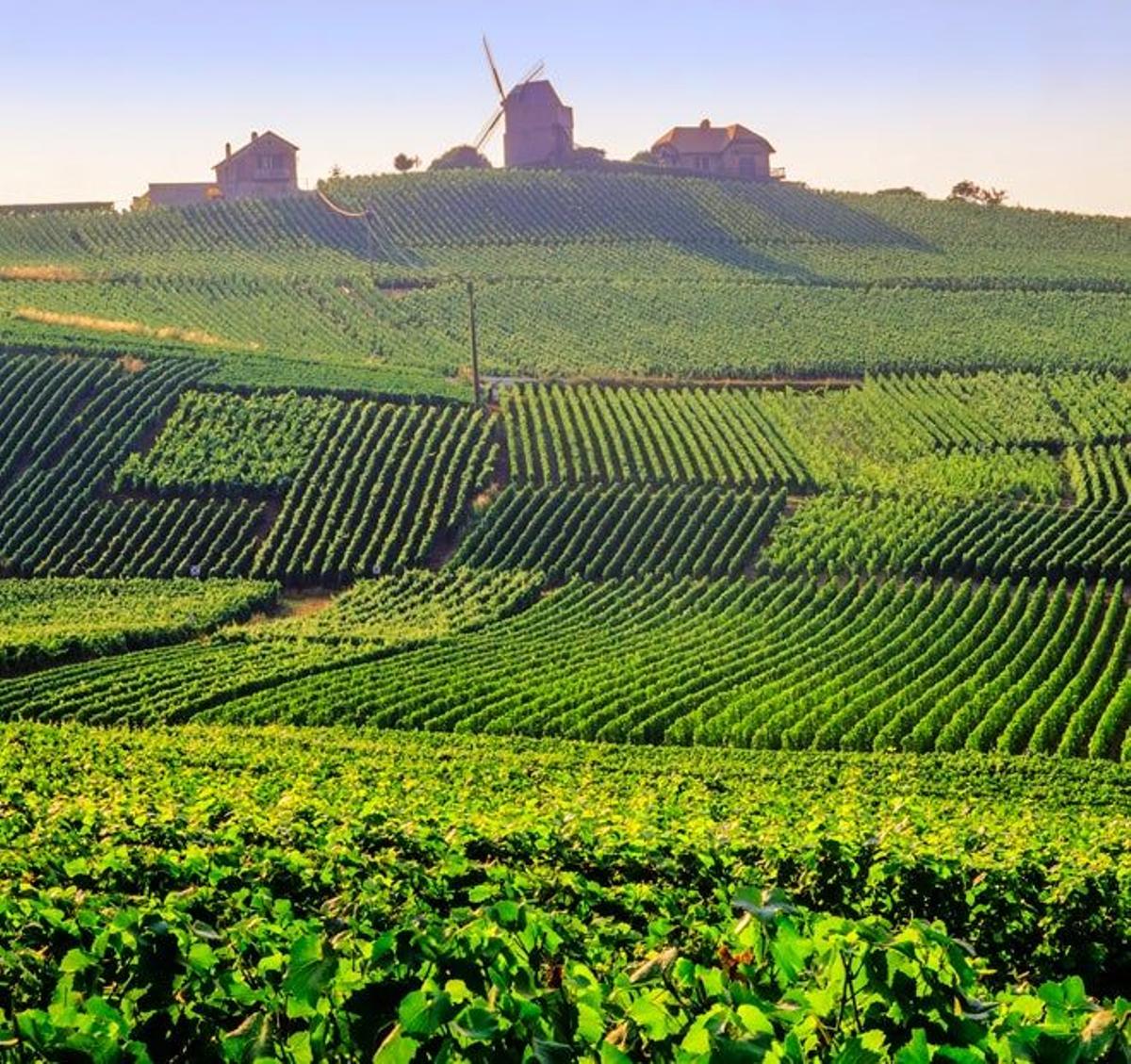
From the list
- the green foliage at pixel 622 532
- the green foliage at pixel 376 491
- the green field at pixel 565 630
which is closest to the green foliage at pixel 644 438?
the green field at pixel 565 630

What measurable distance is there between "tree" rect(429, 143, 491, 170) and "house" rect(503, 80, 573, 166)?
7.77 ft

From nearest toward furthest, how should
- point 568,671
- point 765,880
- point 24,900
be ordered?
point 24,900 → point 765,880 → point 568,671

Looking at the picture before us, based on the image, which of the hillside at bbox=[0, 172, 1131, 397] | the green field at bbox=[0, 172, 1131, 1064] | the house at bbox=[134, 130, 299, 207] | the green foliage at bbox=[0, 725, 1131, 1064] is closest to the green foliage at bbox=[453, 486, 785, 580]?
the green field at bbox=[0, 172, 1131, 1064]

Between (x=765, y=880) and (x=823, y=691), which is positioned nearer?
(x=765, y=880)

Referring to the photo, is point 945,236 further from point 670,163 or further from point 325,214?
point 325,214

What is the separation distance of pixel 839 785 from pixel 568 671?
13.7 meters

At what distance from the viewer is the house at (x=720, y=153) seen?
139m

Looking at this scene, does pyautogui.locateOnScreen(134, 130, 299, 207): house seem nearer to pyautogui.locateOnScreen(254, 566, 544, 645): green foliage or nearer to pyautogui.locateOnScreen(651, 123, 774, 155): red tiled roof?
pyautogui.locateOnScreen(651, 123, 774, 155): red tiled roof

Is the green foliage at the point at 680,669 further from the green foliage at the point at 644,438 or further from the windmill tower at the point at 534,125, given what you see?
the windmill tower at the point at 534,125

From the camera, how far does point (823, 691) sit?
40.2 m

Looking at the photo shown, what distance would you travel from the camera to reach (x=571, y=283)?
350ft

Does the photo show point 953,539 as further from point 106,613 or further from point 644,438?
point 106,613

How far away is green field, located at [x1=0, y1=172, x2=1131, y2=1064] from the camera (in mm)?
9180

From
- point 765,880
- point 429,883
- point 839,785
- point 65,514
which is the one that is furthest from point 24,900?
point 65,514
